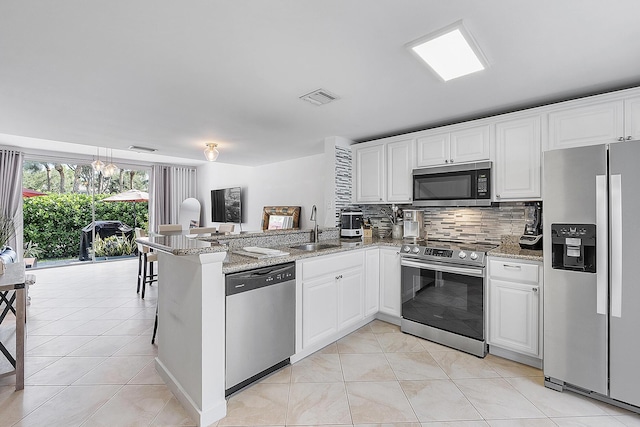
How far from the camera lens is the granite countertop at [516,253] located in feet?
7.54

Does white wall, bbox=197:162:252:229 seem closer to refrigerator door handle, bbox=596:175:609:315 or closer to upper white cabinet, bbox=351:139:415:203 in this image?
upper white cabinet, bbox=351:139:415:203

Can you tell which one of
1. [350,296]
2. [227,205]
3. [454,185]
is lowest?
[350,296]

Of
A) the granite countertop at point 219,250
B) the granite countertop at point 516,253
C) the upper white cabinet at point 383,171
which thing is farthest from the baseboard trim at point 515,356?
the upper white cabinet at point 383,171

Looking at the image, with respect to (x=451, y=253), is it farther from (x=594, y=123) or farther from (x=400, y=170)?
(x=594, y=123)

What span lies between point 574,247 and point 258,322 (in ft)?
7.41

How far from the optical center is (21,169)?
552 centimetres

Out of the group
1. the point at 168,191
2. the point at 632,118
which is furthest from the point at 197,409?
the point at 168,191

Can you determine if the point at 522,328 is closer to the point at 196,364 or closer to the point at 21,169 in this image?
the point at 196,364

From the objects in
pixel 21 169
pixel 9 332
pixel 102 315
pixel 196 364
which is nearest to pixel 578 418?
pixel 196 364

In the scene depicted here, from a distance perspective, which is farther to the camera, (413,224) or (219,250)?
(413,224)

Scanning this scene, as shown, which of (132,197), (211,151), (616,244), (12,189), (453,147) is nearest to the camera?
(616,244)

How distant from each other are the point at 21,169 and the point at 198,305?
21.1 ft

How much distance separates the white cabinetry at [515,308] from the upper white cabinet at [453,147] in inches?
43.4

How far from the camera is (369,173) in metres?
3.78
